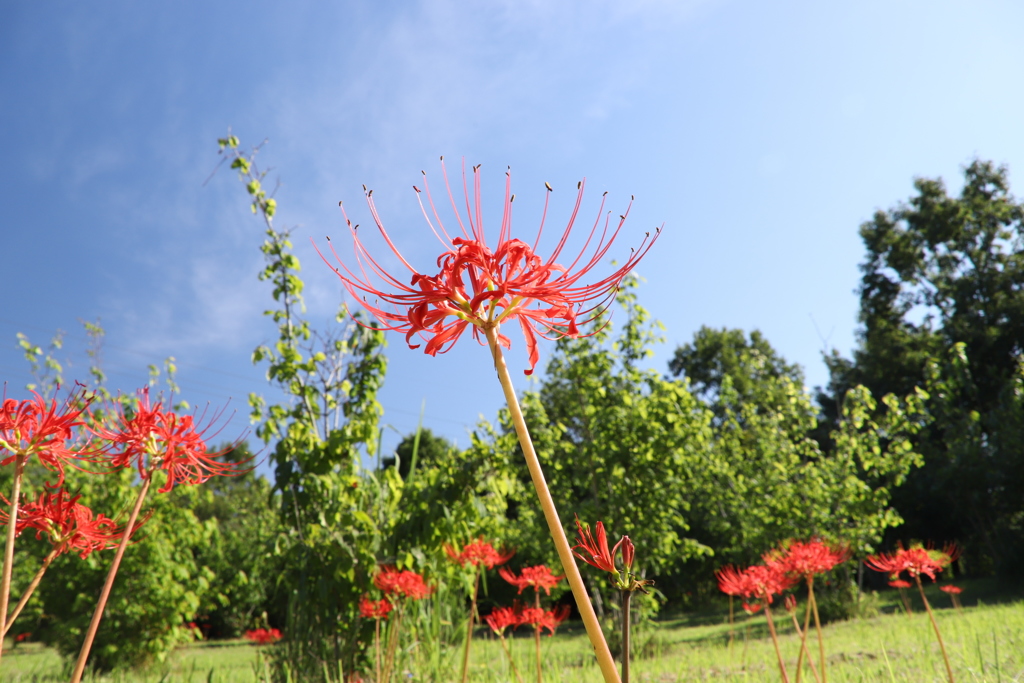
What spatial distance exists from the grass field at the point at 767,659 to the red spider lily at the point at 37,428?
2.97 metres

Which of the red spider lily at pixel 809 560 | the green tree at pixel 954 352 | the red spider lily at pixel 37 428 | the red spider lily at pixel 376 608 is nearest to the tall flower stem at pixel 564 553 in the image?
the red spider lily at pixel 37 428

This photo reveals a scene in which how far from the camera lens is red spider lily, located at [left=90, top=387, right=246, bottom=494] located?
190 cm

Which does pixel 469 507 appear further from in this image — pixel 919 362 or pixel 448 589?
pixel 919 362

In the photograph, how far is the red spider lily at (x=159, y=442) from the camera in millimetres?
1902

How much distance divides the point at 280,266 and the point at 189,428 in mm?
4174

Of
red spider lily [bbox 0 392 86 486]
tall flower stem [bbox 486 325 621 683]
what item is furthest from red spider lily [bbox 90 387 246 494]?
tall flower stem [bbox 486 325 621 683]

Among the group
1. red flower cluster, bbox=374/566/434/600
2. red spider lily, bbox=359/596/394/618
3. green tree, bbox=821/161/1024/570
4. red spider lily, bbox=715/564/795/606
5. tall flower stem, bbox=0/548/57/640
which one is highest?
green tree, bbox=821/161/1024/570

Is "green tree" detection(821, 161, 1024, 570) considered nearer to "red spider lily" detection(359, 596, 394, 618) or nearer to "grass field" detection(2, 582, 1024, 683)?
"grass field" detection(2, 582, 1024, 683)

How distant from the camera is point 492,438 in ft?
20.4

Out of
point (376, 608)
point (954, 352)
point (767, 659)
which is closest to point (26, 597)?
point (376, 608)

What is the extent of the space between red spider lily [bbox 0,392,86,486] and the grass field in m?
2.97

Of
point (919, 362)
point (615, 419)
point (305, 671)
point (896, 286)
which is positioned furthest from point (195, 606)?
point (896, 286)

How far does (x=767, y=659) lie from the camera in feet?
21.8

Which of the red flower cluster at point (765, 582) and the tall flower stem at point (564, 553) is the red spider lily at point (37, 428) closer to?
the tall flower stem at point (564, 553)
